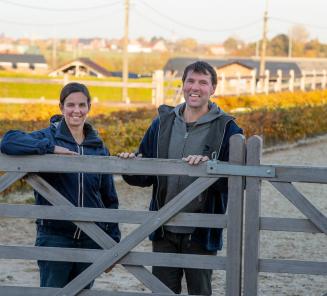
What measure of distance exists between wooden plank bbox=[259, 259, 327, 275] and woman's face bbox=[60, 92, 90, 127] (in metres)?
1.24

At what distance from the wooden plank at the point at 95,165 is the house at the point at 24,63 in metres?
90.8

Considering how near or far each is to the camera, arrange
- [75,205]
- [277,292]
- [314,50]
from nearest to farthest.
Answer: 1. [75,205]
2. [277,292]
3. [314,50]

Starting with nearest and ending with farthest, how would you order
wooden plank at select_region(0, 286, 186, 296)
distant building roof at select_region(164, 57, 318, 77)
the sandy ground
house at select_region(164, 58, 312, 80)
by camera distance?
1. wooden plank at select_region(0, 286, 186, 296)
2. the sandy ground
3. house at select_region(164, 58, 312, 80)
4. distant building roof at select_region(164, 57, 318, 77)

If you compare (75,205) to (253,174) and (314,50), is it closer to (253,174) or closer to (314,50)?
(253,174)

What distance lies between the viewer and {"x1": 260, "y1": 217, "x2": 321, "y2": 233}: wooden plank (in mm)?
4332

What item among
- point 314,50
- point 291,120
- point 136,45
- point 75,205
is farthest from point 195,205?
point 136,45

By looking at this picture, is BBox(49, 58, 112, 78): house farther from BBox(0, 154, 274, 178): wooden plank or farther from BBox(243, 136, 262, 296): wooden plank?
BBox(243, 136, 262, 296): wooden plank

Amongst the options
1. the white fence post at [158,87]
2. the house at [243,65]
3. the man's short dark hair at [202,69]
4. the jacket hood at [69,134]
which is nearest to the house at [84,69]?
the house at [243,65]

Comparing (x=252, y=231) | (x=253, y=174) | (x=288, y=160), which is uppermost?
(x=253, y=174)

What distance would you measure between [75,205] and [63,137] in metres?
0.38

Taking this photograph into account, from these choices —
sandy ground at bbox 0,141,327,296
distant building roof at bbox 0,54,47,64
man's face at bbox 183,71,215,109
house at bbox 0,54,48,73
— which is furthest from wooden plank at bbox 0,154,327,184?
distant building roof at bbox 0,54,47,64

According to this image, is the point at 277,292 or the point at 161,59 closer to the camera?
the point at 277,292

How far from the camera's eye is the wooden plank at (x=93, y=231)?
4.43 metres

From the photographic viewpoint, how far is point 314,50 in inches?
5630
